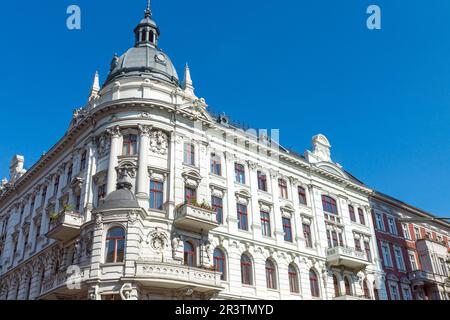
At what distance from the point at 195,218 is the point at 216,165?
23.1ft

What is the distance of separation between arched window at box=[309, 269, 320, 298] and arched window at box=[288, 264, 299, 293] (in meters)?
1.57

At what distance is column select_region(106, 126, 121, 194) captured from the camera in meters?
30.8

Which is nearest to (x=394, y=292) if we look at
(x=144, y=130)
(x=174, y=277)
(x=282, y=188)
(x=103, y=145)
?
(x=282, y=188)

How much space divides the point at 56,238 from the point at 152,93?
1277 centimetres

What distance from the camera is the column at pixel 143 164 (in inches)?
1189

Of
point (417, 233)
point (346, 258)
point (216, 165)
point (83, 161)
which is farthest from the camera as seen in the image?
point (417, 233)

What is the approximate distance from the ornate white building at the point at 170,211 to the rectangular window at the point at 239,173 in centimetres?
12

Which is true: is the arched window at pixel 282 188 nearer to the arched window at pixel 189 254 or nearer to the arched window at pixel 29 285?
the arched window at pixel 189 254

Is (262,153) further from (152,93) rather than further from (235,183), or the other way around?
(152,93)

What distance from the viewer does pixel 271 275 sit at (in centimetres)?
3506

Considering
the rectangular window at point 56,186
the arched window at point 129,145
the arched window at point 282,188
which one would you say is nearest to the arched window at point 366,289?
the arched window at point 282,188

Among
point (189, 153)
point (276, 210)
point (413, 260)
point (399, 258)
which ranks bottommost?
point (399, 258)

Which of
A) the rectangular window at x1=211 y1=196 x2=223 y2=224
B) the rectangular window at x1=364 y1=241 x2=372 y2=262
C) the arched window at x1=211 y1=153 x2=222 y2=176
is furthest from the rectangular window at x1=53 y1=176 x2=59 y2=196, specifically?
the rectangular window at x1=364 y1=241 x2=372 y2=262

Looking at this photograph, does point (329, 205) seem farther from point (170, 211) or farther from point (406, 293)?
point (170, 211)
